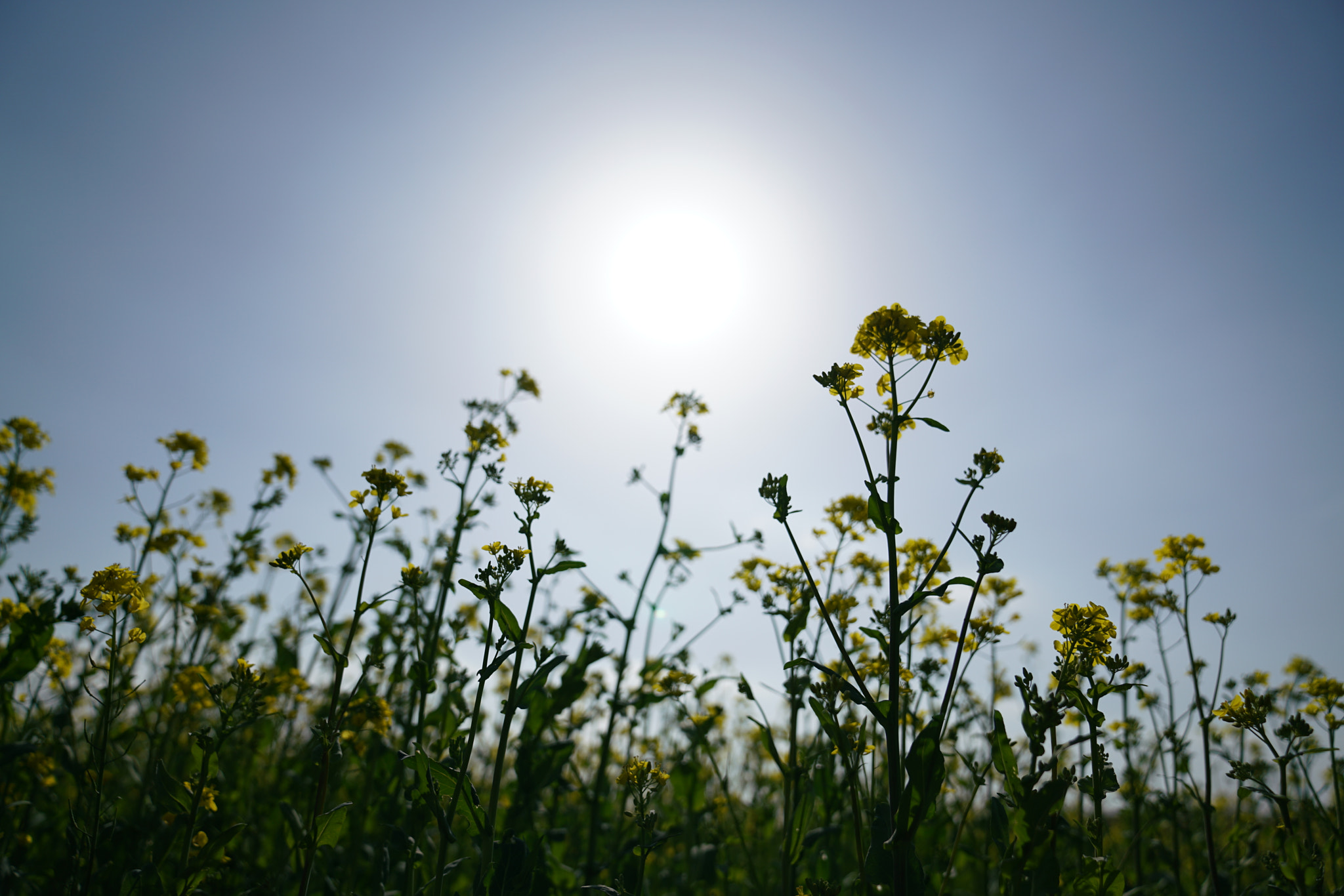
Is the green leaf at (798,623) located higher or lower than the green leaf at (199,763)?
higher

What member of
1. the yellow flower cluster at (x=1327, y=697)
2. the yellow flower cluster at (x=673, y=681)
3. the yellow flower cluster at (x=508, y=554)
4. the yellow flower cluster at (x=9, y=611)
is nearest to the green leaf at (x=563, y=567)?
the yellow flower cluster at (x=508, y=554)

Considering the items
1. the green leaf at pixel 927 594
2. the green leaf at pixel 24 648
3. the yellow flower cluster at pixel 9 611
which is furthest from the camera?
the yellow flower cluster at pixel 9 611

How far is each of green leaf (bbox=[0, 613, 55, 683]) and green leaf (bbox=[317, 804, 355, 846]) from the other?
171cm

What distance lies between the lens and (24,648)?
10.6 ft

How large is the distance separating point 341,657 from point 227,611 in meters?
3.83

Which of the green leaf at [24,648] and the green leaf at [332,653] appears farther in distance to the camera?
the green leaf at [24,648]

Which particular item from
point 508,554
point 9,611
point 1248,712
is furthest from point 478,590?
point 1248,712

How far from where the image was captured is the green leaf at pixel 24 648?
3.20m

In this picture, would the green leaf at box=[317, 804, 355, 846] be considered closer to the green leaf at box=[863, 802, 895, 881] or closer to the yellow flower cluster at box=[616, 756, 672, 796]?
the yellow flower cluster at box=[616, 756, 672, 796]

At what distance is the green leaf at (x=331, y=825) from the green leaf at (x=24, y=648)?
5.60 feet

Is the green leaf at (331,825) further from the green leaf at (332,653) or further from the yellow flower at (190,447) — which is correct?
the yellow flower at (190,447)

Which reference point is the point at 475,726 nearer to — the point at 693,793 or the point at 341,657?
the point at 341,657

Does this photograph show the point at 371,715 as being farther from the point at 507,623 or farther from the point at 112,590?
the point at 507,623

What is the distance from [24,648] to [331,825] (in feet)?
5.99
